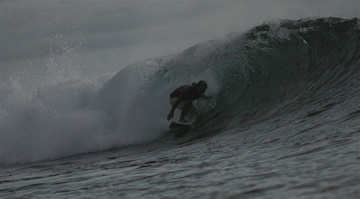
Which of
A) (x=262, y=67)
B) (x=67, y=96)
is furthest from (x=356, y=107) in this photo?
(x=67, y=96)

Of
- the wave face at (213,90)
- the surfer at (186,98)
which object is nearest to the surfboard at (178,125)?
the surfer at (186,98)

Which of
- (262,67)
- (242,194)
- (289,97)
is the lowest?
(242,194)

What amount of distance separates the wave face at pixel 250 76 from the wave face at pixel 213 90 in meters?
0.03

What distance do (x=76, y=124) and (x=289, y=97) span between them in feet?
20.3

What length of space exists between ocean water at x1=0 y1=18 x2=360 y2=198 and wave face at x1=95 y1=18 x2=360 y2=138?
0.04m

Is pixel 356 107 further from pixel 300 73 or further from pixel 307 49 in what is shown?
pixel 307 49

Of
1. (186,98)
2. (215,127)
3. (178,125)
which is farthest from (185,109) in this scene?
(215,127)

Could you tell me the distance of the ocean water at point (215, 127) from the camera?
143 inches

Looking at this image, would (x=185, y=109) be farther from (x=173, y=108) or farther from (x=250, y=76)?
(x=250, y=76)

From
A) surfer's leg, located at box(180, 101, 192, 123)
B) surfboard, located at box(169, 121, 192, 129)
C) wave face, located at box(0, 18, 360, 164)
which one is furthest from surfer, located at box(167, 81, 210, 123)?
wave face, located at box(0, 18, 360, 164)

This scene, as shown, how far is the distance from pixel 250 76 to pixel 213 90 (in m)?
1.07

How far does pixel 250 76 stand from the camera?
44.4 feet

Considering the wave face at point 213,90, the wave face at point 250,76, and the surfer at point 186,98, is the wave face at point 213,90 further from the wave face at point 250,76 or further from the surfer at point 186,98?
the surfer at point 186,98

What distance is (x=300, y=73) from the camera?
1232 cm
